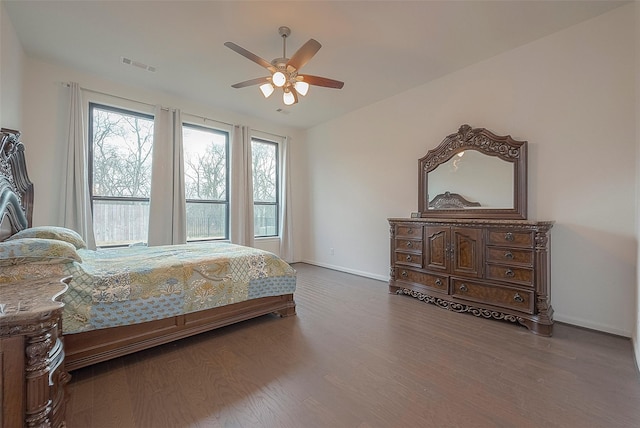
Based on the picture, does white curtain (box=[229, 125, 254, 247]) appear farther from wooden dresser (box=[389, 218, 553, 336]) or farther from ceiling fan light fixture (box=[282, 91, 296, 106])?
wooden dresser (box=[389, 218, 553, 336])

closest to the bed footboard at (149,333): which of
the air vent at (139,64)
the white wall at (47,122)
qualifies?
the white wall at (47,122)

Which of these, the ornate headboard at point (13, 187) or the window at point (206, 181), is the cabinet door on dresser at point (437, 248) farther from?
the ornate headboard at point (13, 187)

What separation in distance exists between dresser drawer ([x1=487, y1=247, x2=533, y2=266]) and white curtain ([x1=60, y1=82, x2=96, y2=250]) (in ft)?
16.3

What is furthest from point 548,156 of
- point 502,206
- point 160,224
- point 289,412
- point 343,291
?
point 160,224

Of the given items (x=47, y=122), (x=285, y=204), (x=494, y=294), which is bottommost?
(x=494, y=294)

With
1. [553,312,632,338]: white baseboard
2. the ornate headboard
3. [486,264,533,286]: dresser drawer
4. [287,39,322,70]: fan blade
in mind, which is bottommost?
[553,312,632,338]: white baseboard

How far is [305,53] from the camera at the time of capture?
2426 mm

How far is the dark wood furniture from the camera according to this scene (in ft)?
8.66

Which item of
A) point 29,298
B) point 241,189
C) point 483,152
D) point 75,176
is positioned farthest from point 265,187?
point 29,298

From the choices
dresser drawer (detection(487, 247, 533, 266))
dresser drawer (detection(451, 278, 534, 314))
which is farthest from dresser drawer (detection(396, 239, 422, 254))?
dresser drawer (detection(487, 247, 533, 266))

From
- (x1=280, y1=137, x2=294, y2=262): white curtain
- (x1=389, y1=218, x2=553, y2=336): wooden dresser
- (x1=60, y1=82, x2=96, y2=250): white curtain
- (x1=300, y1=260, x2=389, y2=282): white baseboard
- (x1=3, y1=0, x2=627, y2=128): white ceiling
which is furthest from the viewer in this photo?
(x1=280, y1=137, x2=294, y2=262): white curtain

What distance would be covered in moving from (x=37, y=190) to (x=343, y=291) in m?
4.16

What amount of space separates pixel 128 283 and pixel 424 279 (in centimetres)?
318

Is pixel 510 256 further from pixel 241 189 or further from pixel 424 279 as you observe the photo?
pixel 241 189
